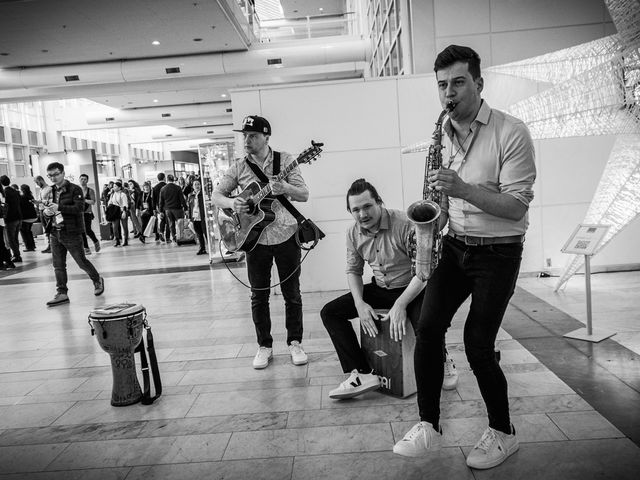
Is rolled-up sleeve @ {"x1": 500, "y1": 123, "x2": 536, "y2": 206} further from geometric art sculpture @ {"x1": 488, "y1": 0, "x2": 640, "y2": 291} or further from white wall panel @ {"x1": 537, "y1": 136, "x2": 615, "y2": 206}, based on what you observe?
white wall panel @ {"x1": 537, "y1": 136, "x2": 615, "y2": 206}

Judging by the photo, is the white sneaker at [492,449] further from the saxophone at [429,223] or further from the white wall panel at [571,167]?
the white wall panel at [571,167]

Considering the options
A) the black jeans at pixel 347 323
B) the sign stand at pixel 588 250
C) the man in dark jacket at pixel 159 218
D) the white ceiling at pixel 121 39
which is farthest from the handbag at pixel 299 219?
the man in dark jacket at pixel 159 218

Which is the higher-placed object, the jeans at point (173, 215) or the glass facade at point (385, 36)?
the glass facade at point (385, 36)

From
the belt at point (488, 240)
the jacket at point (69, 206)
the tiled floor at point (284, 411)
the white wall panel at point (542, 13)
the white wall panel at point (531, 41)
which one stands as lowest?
the tiled floor at point (284, 411)

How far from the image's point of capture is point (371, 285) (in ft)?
10.7

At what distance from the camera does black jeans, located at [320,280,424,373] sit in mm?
3133

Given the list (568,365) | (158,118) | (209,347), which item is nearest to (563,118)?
(568,365)

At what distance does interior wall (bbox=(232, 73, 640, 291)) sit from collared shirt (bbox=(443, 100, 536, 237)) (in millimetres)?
3892

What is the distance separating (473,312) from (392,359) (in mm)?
950

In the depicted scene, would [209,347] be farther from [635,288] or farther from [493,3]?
[493,3]

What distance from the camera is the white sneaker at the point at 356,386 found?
10.1 feet

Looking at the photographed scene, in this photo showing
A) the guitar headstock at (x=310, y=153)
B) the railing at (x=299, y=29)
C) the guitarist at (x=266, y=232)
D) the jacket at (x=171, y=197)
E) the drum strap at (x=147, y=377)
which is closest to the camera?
the drum strap at (x=147, y=377)

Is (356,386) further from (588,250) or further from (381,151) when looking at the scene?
(381,151)

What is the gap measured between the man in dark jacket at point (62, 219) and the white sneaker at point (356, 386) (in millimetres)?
4529
